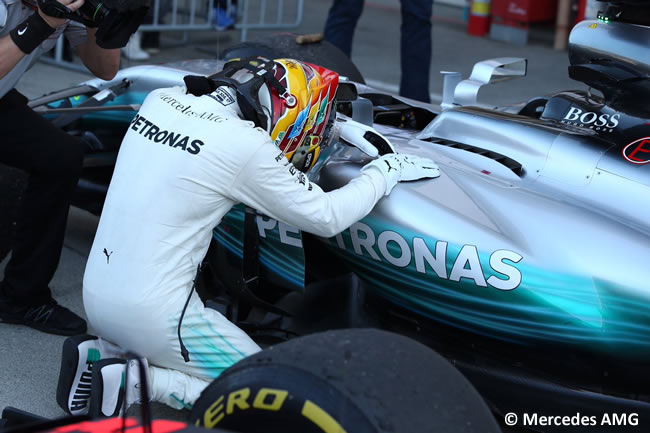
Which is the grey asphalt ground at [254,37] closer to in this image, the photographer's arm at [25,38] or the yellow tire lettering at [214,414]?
the photographer's arm at [25,38]

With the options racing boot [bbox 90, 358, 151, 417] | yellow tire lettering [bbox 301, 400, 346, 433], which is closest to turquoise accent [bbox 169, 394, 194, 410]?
racing boot [bbox 90, 358, 151, 417]

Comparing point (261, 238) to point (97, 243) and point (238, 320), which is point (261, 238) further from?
point (97, 243)

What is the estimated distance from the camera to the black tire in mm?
4098

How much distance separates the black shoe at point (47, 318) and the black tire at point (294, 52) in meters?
1.49

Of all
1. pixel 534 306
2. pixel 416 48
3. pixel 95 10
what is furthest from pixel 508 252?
pixel 416 48

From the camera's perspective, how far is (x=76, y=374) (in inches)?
106

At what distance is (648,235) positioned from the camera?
2.52m

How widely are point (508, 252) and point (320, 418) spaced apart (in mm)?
1067

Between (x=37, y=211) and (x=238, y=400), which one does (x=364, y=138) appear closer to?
(x=37, y=211)

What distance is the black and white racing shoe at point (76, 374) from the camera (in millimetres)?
2689

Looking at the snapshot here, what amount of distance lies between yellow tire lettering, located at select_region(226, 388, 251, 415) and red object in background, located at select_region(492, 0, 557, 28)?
7902 mm

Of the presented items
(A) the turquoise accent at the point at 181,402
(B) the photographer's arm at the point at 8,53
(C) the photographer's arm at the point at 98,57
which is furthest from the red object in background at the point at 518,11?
(A) the turquoise accent at the point at 181,402

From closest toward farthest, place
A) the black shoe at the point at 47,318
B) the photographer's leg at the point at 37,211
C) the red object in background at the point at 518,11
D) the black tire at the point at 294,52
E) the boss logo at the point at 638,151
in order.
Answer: the boss logo at the point at 638,151, the photographer's leg at the point at 37,211, the black shoe at the point at 47,318, the black tire at the point at 294,52, the red object in background at the point at 518,11

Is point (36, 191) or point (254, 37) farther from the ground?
point (36, 191)
